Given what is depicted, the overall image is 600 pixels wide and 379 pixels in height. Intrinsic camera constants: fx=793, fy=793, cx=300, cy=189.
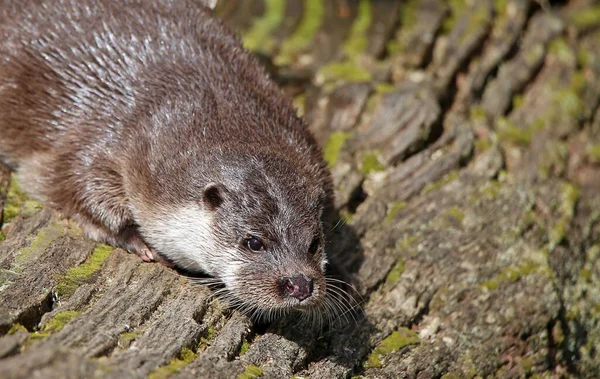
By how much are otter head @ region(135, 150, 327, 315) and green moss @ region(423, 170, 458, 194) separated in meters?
1.54

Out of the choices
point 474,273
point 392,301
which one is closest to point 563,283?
point 474,273

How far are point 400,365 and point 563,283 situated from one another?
5.70ft

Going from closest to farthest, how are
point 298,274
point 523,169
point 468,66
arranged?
point 298,274 < point 523,169 < point 468,66

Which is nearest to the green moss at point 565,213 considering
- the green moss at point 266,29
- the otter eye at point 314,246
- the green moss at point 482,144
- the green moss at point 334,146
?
the green moss at point 482,144

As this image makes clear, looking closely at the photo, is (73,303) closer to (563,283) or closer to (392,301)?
(392,301)

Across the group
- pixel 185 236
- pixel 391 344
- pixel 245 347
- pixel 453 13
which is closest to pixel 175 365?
pixel 245 347

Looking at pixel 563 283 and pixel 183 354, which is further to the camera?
pixel 563 283

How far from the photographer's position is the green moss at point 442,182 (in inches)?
243

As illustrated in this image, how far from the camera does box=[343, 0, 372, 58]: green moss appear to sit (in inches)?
306

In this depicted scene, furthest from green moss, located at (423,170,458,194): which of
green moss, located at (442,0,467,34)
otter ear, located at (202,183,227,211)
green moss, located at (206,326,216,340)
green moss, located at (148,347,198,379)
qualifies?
green moss, located at (148,347,198,379)

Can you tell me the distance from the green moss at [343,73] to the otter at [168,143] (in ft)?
5.05

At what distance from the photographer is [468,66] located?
755 centimetres

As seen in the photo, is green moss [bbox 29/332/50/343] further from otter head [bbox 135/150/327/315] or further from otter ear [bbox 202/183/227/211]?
otter ear [bbox 202/183/227/211]

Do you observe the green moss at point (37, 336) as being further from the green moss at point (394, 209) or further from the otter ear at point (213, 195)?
the green moss at point (394, 209)
